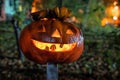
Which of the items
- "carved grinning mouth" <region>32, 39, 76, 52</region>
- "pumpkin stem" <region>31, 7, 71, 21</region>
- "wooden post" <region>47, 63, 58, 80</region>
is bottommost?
"wooden post" <region>47, 63, 58, 80</region>

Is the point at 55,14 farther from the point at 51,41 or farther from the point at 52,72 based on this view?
the point at 52,72

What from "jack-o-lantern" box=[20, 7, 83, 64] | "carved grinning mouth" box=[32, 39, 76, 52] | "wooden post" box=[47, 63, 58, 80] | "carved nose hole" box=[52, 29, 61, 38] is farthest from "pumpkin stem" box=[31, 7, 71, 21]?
"wooden post" box=[47, 63, 58, 80]

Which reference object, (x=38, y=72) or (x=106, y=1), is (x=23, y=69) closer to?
(x=38, y=72)

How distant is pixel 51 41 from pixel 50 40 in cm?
1

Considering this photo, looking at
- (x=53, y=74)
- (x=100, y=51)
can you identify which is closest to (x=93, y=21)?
(x=100, y=51)

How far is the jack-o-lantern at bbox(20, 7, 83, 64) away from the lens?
3012 millimetres

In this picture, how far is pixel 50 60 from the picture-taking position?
3105 millimetres

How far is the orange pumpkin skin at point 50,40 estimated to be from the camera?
3008 millimetres

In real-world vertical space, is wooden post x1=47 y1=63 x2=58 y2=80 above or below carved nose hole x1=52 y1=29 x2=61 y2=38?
below

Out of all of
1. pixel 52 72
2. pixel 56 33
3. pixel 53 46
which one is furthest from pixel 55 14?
pixel 52 72

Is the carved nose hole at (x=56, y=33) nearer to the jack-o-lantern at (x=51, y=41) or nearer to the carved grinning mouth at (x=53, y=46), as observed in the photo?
the jack-o-lantern at (x=51, y=41)

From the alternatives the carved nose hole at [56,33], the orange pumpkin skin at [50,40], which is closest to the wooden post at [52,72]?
the orange pumpkin skin at [50,40]

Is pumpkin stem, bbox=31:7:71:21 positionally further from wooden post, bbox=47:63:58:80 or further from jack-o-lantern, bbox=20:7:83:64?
wooden post, bbox=47:63:58:80

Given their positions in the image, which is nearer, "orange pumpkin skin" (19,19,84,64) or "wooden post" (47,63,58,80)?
"orange pumpkin skin" (19,19,84,64)
